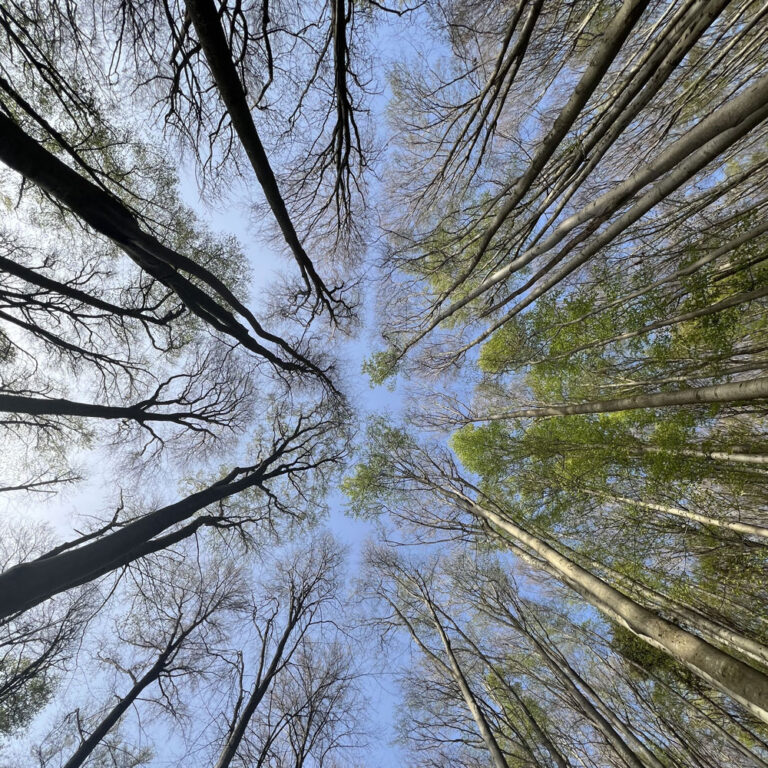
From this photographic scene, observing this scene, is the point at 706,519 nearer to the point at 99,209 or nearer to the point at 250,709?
the point at 250,709

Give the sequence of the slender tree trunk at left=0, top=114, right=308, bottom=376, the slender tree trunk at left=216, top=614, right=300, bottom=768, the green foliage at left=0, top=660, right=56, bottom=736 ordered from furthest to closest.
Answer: the green foliage at left=0, top=660, right=56, bottom=736, the slender tree trunk at left=216, top=614, right=300, bottom=768, the slender tree trunk at left=0, top=114, right=308, bottom=376

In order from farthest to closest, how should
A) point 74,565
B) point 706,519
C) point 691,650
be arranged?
1. point 706,519
2. point 74,565
3. point 691,650

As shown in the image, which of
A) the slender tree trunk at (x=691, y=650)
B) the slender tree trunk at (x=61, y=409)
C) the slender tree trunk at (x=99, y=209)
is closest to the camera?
the slender tree trunk at (x=691, y=650)

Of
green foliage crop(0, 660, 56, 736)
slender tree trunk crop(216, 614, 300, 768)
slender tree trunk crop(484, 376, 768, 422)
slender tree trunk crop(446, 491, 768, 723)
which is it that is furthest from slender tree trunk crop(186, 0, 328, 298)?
green foliage crop(0, 660, 56, 736)

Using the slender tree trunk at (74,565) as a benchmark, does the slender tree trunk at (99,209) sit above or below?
above

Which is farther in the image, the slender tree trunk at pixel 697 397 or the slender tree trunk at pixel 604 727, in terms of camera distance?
the slender tree trunk at pixel 604 727

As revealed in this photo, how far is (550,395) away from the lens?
7.57 meters

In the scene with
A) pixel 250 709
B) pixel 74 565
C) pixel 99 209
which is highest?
pixel 99 209

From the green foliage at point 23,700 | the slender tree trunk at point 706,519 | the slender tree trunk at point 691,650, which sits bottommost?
the green foliage at point 23,700

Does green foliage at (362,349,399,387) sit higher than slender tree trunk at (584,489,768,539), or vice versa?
green foliage at (362,349,399,387)

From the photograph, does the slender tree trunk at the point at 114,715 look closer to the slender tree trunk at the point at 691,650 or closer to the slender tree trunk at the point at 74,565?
the slender tree trunk at the point at 74,565

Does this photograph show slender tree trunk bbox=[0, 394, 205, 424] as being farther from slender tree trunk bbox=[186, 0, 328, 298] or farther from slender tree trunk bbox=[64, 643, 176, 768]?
slender tree trunk bbox=[64, 643, 176, 768]

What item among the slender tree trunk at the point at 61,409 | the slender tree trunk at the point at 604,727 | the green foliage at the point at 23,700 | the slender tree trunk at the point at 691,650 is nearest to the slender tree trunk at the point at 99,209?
the slender tree trunk at the point at 61,409

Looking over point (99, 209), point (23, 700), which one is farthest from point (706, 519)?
point (23, 700)
